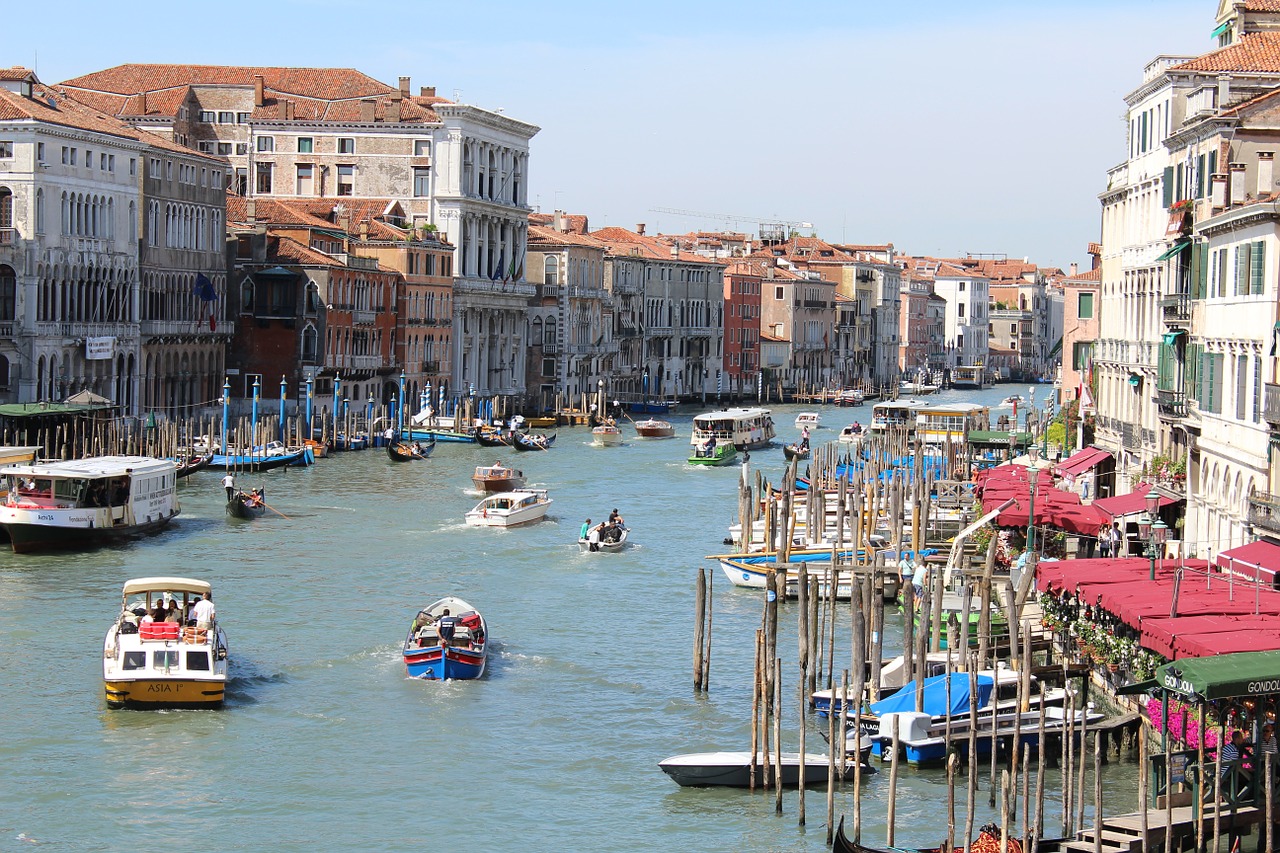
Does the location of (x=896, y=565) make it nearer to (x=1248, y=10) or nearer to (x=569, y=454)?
(x=1248, y=10)

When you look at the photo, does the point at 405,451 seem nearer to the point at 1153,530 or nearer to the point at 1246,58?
the point at 1246,58

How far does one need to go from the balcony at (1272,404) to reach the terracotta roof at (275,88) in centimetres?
3838

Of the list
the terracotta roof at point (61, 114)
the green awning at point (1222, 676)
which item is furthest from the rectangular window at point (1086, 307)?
the green awning at point (1222, 676)

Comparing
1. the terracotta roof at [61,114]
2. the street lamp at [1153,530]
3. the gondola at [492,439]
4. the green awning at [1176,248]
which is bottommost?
the gondola at [492,439]

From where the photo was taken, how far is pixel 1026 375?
105 m

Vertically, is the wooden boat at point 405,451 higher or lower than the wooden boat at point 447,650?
higher

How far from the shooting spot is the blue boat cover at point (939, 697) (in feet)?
48.6

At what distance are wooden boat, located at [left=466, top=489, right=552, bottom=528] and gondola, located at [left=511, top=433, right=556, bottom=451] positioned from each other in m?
14.0

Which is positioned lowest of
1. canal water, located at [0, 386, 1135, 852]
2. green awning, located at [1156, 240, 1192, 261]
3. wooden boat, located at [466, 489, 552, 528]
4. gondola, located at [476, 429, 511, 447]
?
canal water, located at [0, 386, 1135, 852]

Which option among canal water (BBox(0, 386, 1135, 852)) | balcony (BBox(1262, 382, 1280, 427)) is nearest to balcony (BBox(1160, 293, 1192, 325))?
balcony (BBox(1262, 382, 1280, 427))

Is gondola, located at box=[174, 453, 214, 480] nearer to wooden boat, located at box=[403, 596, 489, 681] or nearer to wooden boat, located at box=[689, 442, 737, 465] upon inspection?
wooden boat, located at box=[689, 442, 737, 465]

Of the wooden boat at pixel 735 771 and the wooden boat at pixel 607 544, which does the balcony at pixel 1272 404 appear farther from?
the wooden boat at pixel 607 544

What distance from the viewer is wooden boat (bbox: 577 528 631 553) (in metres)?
26.2

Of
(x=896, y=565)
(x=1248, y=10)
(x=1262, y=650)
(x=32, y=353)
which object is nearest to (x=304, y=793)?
(x=1262, y=650)
